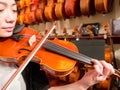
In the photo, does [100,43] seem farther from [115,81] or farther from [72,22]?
[72,22]

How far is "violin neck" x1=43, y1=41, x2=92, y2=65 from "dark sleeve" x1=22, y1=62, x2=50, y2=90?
0.11 m

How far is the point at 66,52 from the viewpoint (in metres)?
1.24

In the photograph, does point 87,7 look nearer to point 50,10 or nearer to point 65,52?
point 50,10

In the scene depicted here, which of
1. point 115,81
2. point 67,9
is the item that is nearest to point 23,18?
point 67,9

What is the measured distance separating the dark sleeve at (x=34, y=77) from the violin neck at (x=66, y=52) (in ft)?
0.37

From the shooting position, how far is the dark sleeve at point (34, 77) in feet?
3.92

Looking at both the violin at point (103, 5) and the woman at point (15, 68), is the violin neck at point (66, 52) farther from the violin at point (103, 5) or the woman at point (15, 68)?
the violin at point (103, 5)

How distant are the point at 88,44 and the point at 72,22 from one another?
126 centimetres

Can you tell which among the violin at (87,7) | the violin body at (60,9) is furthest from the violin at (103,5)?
the violin body at (60,9)

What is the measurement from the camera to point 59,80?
10.6 feet

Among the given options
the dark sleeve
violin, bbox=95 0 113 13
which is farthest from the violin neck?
violin, bbox=95 0 113 13

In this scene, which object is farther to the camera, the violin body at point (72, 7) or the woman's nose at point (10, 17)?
the violin body at point (72, 7)

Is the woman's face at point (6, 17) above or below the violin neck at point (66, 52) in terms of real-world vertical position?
above

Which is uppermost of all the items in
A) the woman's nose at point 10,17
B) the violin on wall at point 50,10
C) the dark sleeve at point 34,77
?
the woman's nose at point 10,17
